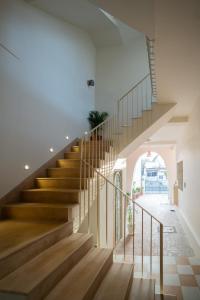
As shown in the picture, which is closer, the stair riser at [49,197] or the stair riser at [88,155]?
the stair riser at [49,197]

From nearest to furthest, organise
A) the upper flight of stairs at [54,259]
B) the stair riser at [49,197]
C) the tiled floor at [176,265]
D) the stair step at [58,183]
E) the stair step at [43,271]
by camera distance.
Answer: the stair step at [43,271] → the upper flight of stairs at [54,259] → the tiled floor at [176,265] → the stair riser at [49,197] → the stair step at [58,183]

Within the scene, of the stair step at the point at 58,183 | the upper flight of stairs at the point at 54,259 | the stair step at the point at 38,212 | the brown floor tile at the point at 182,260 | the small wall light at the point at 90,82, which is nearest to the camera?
the upper flight of stairs at the point at 54,259

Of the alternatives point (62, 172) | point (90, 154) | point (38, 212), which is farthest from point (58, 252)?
point (90, 154)

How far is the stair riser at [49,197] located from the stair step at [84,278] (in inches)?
36.8

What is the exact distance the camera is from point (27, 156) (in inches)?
171

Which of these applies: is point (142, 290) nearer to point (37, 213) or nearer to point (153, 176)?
Answer: point (37, 213)

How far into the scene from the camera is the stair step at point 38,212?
135 inches

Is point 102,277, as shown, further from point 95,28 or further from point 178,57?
point 95,28

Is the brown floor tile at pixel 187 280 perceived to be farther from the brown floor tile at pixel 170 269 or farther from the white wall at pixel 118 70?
the white wall at pixel 118 70

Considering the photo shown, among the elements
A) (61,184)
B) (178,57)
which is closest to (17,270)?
(61,184)

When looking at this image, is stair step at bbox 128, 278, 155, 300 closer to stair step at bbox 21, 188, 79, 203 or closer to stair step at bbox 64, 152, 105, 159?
stair step at bbox 21, 188, 79, 203

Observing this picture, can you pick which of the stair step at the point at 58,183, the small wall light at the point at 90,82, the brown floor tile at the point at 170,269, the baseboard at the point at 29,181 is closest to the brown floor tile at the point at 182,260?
the brown floor tile at the point at 170,269

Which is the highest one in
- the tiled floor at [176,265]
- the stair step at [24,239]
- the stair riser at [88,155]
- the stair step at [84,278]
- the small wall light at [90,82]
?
the small wall light at [90,82]

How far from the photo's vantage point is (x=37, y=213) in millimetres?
3541
